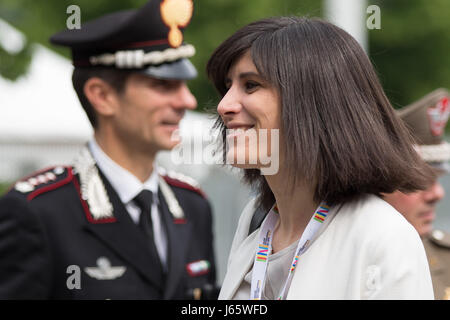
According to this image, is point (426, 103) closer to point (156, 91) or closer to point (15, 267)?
point (156, 91)

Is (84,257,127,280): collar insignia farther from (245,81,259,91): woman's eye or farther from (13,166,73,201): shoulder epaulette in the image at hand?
(245,81,259,91): woman's eye

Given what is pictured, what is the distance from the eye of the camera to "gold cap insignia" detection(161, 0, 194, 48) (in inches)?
160

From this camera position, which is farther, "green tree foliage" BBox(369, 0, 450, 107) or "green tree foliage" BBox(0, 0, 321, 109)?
"green tree foliage" BBox(369, 0, 450, 107)

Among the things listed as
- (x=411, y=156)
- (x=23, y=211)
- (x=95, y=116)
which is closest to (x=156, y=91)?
(x=95, y=116)

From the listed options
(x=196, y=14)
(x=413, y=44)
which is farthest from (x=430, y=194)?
(x=413, y=44)

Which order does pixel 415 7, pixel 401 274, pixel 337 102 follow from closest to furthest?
pixel 401 274 → pixel 337 102 → pixel 415 7

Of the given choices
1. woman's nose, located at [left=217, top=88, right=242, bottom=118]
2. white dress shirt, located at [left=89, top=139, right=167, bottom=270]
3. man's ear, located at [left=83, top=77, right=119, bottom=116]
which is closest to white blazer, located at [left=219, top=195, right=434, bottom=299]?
woman's nose, located at [left=217, top=88, right=242, bottom=118]

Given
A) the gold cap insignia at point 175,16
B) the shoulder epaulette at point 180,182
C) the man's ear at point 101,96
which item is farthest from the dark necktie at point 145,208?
the gold cap insignia at point 175,16

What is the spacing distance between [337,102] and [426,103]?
6.85 feet

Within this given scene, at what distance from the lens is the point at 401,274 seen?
1.99 meters

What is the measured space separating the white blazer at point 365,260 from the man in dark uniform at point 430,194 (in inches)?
64.2

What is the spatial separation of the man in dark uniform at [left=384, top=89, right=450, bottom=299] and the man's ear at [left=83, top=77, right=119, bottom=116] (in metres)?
1.46

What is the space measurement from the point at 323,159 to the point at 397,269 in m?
0.41

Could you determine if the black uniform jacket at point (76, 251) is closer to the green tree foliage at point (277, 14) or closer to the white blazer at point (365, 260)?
the white blazer at point (365, 260)
